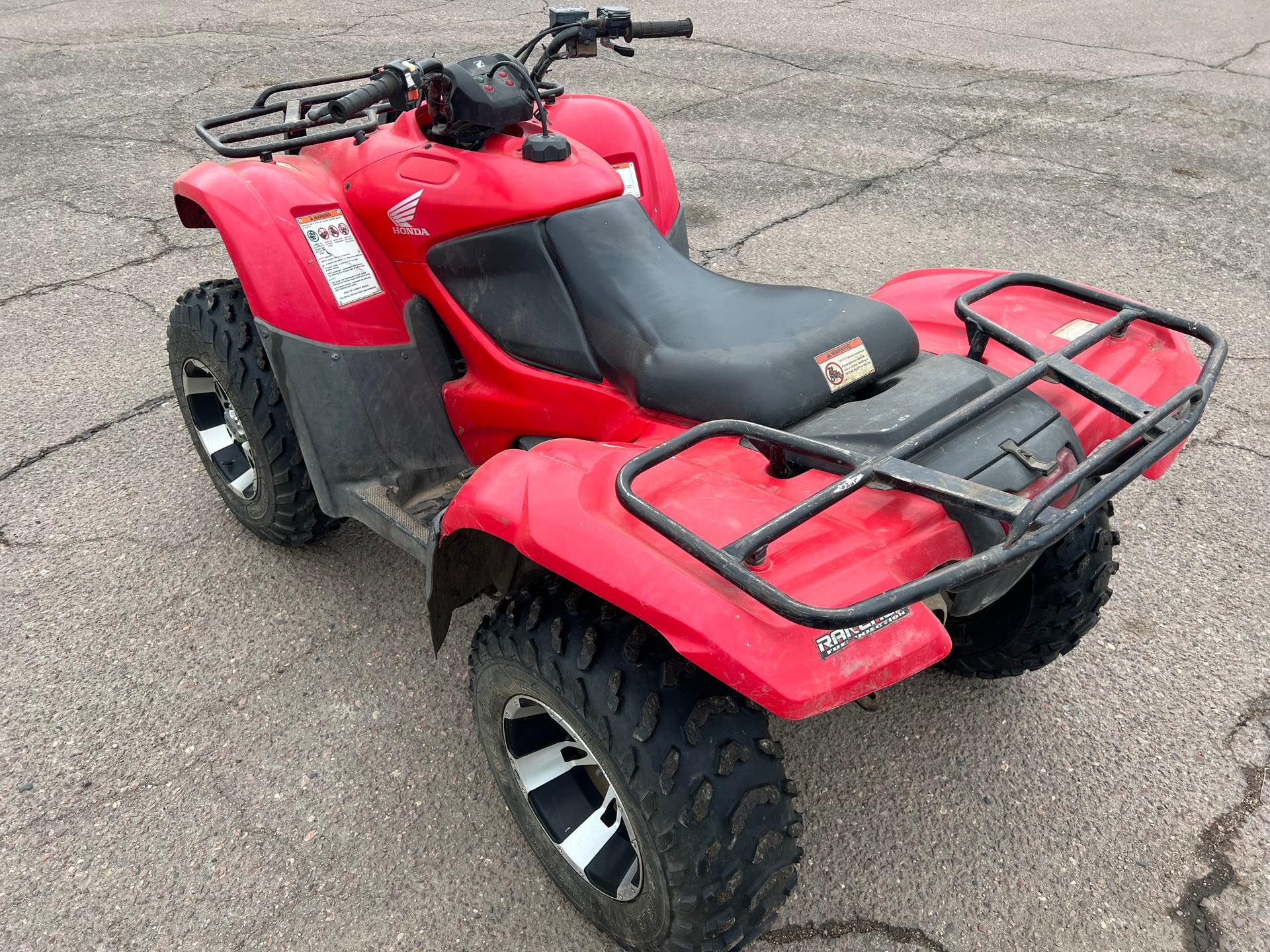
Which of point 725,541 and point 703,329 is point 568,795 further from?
point 703,329

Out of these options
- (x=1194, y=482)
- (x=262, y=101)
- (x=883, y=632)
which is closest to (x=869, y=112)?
(x=1194, y=482)

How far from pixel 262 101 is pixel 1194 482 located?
335 centimetres

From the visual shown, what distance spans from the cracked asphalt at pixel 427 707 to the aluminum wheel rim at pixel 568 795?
0.20 metres

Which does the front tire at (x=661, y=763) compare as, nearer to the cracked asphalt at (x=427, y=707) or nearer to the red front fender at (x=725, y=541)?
the red front fender at (x=725, y=541)

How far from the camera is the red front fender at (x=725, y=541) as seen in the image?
4.91 ft

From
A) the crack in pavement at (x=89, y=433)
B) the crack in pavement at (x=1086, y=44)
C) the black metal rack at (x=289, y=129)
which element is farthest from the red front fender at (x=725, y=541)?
the crack in pavement at (x=1086, y=44)

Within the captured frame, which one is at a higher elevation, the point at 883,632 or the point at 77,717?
the point at 883,632

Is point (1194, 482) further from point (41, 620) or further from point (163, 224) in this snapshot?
point (163, 224)

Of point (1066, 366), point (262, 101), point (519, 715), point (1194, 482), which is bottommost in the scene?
point (1194, 482)

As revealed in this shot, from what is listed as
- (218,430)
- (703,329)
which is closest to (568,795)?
(703,329)

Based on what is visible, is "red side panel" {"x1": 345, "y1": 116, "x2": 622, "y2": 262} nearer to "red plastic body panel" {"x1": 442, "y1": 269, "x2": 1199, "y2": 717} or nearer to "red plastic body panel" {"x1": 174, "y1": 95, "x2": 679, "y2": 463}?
"red plastic body panel" {"x1": 174, "y1": 95, "x2": 679, "y2": 463}

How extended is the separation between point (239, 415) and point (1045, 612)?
2.25 metres

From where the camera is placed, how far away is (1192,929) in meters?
2.15

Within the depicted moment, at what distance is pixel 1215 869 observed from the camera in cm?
228
